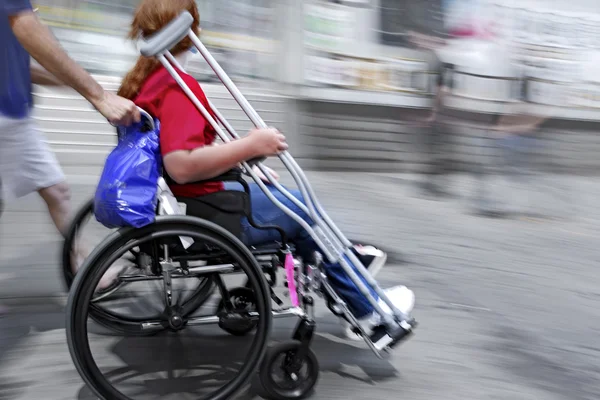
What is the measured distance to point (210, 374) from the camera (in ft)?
9.57

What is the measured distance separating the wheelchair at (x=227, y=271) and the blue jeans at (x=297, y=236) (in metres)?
0.03

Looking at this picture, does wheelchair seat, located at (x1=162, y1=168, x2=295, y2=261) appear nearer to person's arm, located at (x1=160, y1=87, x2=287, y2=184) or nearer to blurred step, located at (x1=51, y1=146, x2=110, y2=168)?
person's arm, located at (x1=160, y1=87, x2=287, y2=184)

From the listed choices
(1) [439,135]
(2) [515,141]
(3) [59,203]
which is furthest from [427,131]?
(3) [59,203]

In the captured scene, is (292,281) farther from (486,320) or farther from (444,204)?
(444,204)

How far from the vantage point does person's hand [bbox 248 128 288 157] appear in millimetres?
2514

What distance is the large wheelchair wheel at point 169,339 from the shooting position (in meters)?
2.36

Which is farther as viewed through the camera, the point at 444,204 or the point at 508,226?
the point at 444,204

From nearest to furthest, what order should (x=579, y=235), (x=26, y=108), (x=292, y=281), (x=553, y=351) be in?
(x=292, y=281) < (x=26, y=108) < (x=553, y=351) < (x=579, y=235)

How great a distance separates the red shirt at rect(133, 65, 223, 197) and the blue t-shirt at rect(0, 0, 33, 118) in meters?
0.77

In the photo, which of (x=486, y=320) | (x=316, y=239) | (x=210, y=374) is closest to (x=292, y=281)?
(x=316, y=239)

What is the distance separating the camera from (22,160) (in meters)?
3.22

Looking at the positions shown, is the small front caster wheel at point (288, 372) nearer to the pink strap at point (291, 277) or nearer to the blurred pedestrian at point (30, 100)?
the pink strap at point (291, 277)

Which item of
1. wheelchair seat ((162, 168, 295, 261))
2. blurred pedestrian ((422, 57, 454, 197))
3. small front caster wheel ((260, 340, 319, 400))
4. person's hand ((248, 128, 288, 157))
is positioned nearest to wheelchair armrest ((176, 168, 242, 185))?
wheelchair seat ((162, 168, 295, 261))

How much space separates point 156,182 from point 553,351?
85.1 inches
